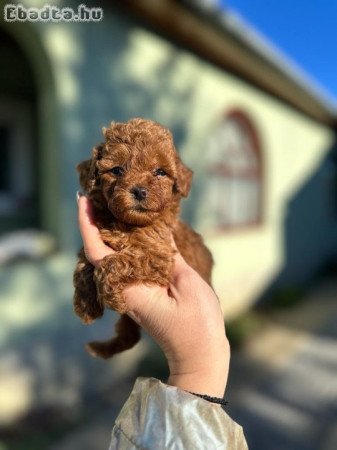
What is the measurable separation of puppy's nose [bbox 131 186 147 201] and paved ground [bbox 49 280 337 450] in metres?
3.64

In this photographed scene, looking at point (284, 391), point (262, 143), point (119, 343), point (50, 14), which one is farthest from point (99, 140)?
point (262, 143)

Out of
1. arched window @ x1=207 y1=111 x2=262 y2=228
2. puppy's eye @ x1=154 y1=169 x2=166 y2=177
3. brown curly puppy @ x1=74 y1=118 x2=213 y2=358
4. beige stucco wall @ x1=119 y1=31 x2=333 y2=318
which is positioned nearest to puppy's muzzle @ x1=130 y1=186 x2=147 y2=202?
brown curly puppy @ x1=74 y1=118 x2=213 y2=358

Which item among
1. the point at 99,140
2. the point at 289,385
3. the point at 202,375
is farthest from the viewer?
the point at 289,385

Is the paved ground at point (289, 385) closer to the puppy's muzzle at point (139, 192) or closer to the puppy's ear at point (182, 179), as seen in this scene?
the puppy's ear at point (182, 179)

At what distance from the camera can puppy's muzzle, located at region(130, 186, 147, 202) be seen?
1384 millimetres

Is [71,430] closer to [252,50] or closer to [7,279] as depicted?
[7,279]

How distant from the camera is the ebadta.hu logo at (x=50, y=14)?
4.34 meters

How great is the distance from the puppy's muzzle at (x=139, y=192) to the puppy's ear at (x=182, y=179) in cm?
23

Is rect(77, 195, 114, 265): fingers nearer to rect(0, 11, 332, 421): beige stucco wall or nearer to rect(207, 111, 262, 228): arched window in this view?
rect(0, 11, 332, 421): beige stucco wall

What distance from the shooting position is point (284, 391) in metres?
5.60

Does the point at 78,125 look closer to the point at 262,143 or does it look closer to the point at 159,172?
the point at 159,172

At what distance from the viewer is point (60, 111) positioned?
15.7 ft

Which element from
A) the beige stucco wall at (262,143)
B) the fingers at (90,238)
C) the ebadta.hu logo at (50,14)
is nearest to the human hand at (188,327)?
the fingers at (90,238)

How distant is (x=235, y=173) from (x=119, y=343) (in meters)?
7.32
